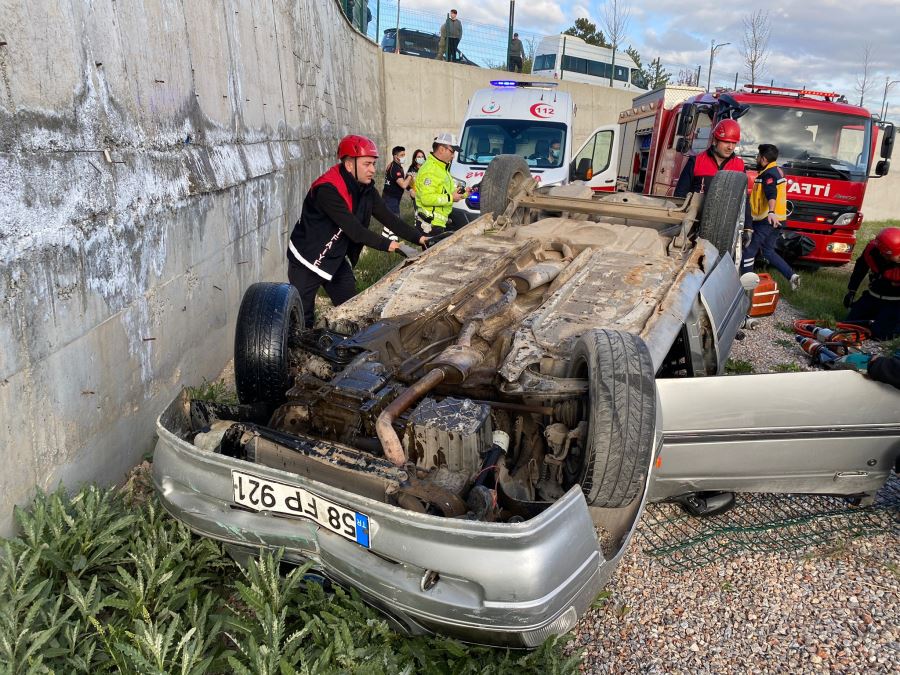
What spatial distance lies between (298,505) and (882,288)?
6.40 meters

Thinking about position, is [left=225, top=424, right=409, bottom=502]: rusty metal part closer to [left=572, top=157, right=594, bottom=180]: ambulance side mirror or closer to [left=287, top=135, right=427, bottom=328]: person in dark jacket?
[left=287, top=135, right=427, bottom=328]: person in dark jacket

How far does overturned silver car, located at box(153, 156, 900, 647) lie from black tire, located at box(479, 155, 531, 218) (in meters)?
1.49

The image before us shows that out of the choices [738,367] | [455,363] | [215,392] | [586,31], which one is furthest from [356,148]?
[586,31]

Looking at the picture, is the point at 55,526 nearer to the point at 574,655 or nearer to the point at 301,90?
the point at 574,655

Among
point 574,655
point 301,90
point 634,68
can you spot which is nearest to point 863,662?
point 574,655

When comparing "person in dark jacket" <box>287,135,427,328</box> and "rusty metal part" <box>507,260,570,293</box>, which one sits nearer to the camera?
"rusty metal part" <box>507,260,570,293</box>

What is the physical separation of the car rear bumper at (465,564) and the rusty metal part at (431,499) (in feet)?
0.83

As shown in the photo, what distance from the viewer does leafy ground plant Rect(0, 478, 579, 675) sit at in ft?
6.93

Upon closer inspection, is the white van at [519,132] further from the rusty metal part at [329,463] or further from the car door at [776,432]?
the rusty metal part at [329,463]

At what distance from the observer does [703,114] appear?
9008 millimetres

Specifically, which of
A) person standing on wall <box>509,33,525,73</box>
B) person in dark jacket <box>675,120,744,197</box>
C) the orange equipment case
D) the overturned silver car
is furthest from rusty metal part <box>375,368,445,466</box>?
person standing on wall <box>509,33,525,73</box>

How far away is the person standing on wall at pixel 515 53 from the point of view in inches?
813

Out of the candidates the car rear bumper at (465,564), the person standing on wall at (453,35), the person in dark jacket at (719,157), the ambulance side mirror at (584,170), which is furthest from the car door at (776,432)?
the person standing on wall at (453,35)

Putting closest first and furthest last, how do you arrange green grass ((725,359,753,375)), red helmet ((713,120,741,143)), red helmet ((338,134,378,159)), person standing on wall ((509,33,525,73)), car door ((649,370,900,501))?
car door ((649,370,900,501))
red helmet ((338,134,378,159))
green grass ((725,359,753,375))
red helmet ((713,120,741,143))
person standing on wall ((509,33,525,73))
